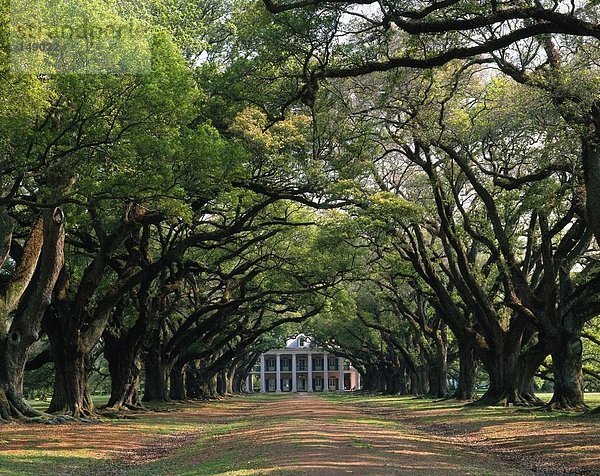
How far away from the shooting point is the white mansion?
4783 inches

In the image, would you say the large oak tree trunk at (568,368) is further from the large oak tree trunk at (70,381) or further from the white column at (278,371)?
the white column at (278,371)

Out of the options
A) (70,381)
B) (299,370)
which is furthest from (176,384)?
(299,370)

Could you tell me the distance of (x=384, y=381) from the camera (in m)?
71.1

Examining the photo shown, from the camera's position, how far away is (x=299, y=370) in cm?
12344

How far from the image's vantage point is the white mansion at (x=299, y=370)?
121500 mm

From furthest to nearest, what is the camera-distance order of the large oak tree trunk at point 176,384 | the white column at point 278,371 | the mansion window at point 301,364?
1. the mansion window at point 301,364
2. the white column at point 278,371
3. the large oak tree trunk at point 176,384

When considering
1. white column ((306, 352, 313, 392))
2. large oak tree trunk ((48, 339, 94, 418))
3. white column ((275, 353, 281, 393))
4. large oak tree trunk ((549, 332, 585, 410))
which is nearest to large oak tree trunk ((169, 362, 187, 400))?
large oak tree trunk ((48, 339, 94, 418))

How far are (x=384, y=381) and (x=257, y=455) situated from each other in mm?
60240

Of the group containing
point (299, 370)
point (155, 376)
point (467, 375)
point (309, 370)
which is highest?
point (299, 370)

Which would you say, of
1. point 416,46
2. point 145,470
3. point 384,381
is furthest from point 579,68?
point 384,381

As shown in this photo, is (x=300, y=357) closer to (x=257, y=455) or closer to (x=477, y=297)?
(x=477, y=297)

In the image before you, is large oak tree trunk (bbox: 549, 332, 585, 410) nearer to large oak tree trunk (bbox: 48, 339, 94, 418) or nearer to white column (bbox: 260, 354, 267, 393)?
large oak tree trunk (bbox: 48, 339, 94, 418)

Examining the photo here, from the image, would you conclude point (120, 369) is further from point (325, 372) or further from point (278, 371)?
point (278, 371)

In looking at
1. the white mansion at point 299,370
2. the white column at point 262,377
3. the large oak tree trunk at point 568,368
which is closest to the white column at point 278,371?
the white mansion at point 299,370
